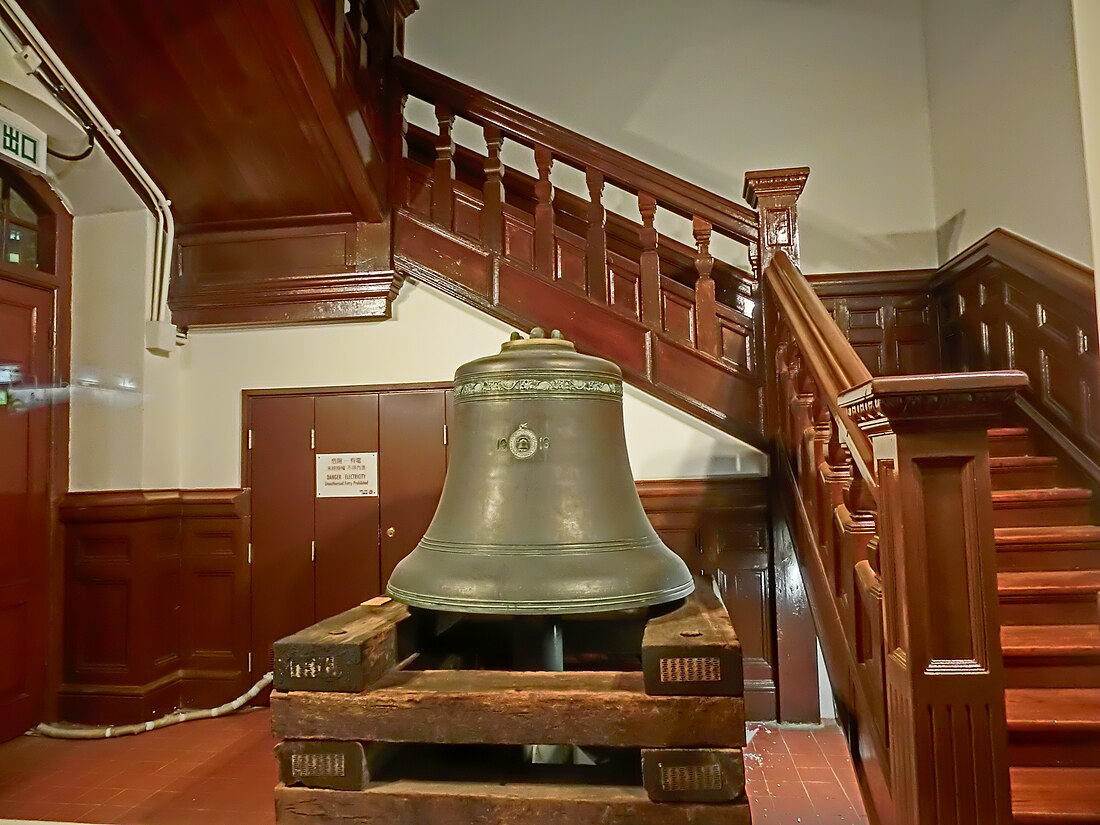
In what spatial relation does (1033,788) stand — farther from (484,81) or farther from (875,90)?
(484,81)

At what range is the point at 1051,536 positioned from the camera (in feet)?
8.81

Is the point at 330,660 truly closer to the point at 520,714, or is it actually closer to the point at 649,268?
the point at 520,714

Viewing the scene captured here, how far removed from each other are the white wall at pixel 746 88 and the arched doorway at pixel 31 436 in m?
2.73

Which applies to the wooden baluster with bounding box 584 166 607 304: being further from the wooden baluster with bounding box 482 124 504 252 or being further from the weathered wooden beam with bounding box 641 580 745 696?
the weathered wooden beam with bounding box 641 580 745 696

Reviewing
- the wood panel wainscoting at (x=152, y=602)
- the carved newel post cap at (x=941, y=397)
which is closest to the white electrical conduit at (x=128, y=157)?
the wood panel wainscoting at (x=152, y=602)

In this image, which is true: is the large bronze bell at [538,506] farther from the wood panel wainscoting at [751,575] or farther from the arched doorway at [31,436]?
the arched doorway at [31,436]

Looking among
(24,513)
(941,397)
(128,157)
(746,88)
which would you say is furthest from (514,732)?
(746,88)

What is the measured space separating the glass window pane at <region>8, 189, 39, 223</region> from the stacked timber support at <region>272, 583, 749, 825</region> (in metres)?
2.98

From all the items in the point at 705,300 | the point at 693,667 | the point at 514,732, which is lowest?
the point at 514,732

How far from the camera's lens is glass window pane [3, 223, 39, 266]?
137 inches

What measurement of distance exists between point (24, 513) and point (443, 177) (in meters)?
2.60

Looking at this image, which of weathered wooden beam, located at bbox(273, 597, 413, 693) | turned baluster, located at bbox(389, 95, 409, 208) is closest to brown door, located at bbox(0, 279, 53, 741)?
turned baluster, located at bbox(389, 95, 409, 208)

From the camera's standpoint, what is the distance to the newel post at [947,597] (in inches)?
57.6

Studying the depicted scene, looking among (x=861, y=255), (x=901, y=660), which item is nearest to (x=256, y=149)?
(x=901, y=660)
